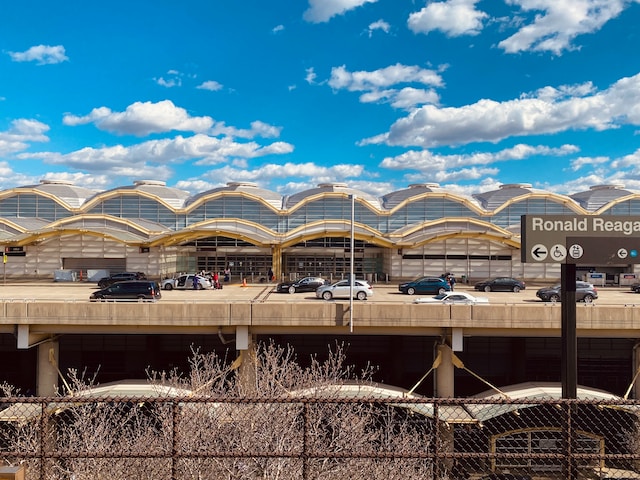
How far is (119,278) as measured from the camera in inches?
1401

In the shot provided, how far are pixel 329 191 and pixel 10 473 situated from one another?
48044 mm

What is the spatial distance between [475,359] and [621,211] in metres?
33.3

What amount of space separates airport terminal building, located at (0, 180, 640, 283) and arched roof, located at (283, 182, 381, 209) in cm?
18

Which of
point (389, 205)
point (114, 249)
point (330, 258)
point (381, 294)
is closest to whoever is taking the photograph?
point (381, 294)

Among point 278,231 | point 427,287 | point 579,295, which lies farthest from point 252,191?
point 579,295

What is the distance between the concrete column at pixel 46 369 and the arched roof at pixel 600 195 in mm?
54308

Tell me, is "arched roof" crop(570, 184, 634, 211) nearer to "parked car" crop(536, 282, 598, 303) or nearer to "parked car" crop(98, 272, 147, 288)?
"parked car" crop(536, 282, 598, 303)

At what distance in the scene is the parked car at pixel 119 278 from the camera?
33812 mm

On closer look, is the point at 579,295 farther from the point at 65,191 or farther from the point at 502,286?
the point at 65,191

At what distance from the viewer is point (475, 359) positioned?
27.4 meters

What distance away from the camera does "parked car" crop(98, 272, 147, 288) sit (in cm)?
3381

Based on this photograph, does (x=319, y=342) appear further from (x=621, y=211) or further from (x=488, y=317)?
(x=621, y=211)

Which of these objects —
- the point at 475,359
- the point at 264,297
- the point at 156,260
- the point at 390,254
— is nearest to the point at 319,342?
the point at 264,297

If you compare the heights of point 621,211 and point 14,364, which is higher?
point 621,211
